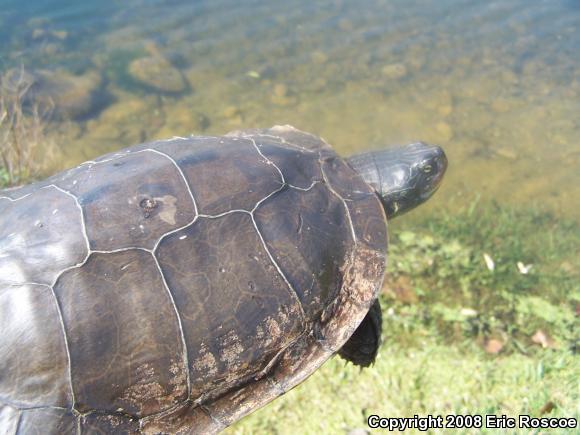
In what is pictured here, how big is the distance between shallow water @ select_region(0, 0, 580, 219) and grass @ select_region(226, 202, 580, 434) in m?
0.70


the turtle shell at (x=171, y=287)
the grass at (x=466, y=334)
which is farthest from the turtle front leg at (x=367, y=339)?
the grass at (x=466, y=334)

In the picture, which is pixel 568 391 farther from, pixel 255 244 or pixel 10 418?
pixel 10 418

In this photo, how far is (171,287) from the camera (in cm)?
222

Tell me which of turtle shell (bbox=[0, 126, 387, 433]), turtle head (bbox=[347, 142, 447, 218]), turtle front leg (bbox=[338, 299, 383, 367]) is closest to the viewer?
turtle shell (bbox=[0, 126, 387, 433])

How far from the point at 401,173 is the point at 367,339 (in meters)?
1.26

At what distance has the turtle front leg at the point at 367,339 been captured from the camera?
288 centimetres

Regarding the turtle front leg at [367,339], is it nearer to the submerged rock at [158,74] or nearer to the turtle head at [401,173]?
the turtle head at [401,173]

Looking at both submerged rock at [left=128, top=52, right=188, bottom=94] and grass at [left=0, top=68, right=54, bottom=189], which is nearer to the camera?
grass at [left=0, top=68, right=54, bottom=189]

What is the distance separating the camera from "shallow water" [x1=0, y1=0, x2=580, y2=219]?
6.09 metres

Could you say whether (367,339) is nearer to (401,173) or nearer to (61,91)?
(401,173)

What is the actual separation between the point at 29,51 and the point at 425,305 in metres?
6.97

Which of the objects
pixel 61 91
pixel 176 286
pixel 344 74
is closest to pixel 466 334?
pixel 176 286

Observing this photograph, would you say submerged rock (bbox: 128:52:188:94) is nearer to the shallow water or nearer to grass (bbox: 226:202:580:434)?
the shallow water

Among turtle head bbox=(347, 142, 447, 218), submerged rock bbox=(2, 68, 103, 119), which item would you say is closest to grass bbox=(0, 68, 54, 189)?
submerged rock bbox=(2, 68, 103, 119)
